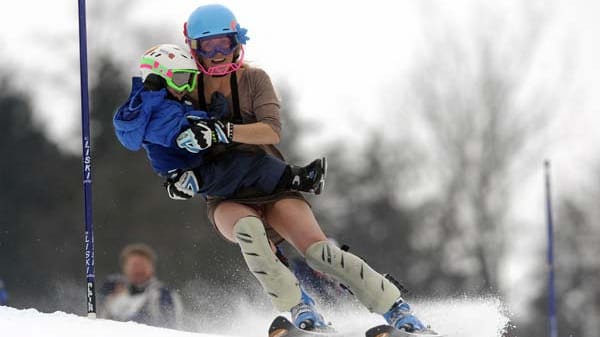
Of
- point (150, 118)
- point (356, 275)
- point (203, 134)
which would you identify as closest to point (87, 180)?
point (150, 118)

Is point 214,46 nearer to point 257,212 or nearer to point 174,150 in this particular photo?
point 174,150

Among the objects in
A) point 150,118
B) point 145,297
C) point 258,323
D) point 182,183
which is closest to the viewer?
point 150,118

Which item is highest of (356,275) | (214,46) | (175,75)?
(214,46)

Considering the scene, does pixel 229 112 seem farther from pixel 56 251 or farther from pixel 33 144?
pixel 33 144

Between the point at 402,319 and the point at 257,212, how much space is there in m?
0.97

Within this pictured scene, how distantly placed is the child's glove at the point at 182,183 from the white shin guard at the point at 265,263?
304 mm

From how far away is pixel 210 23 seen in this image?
6168 mm

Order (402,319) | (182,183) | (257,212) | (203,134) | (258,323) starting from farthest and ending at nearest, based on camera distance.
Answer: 1. (258,323)
2. (257,212)
3. (402,319)
4. (182,183)
5. (203,134)

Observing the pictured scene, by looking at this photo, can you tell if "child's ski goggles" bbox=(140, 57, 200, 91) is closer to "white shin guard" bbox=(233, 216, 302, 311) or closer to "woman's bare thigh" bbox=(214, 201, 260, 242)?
"woman's bare thigh" bbox=(214, 201, 260, 242)

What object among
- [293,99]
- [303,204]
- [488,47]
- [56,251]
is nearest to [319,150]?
[293,99]

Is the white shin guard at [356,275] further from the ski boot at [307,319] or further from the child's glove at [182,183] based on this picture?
the child's glove at [182,183]

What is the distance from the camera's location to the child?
235 inches

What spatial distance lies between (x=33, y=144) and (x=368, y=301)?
2780 cm

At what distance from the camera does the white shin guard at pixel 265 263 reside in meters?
6.08
